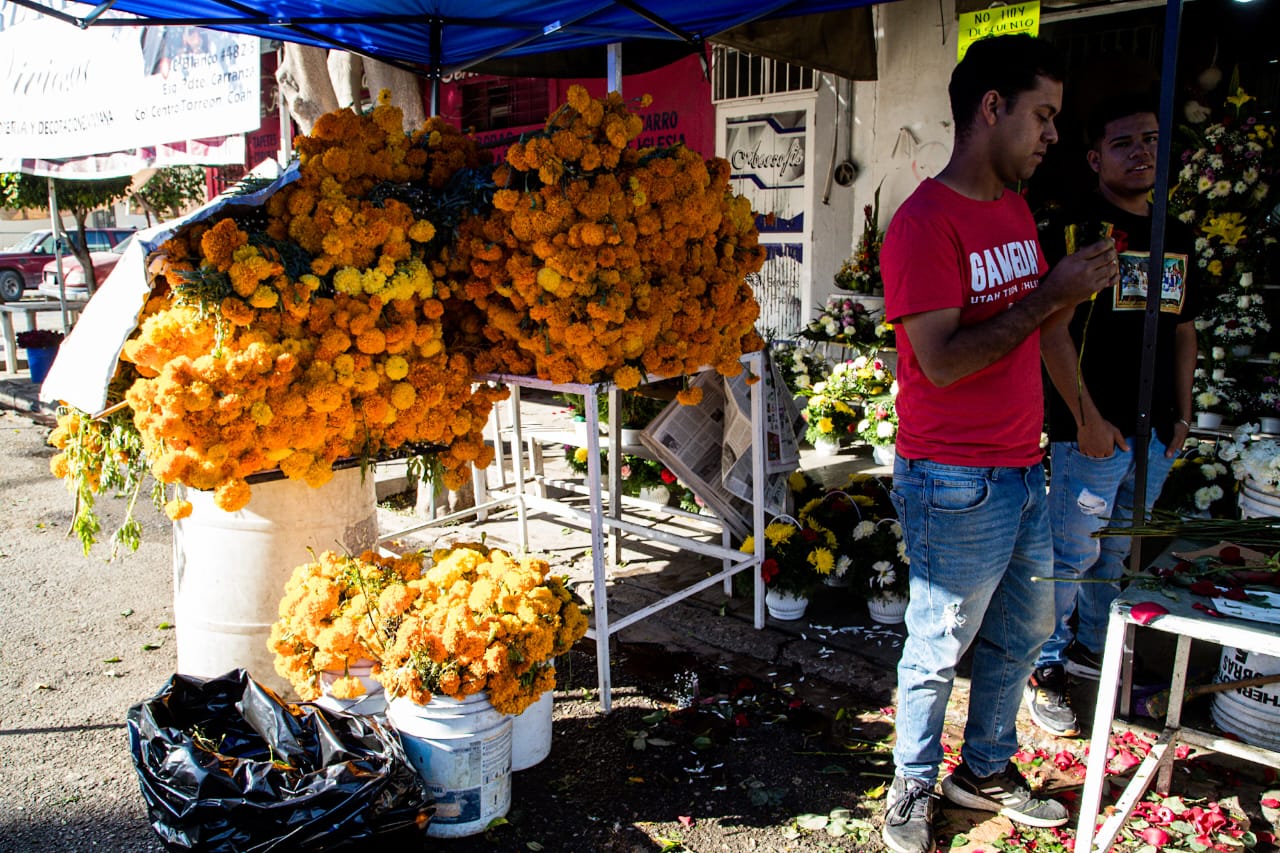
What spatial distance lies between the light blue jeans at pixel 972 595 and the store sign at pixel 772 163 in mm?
5424

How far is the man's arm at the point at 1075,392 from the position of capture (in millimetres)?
2789

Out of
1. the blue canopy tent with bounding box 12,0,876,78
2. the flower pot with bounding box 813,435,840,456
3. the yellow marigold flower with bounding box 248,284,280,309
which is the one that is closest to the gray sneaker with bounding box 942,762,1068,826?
the yellow marigold flower with bounding box 248,284,280,309

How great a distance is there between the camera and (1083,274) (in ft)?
7.45

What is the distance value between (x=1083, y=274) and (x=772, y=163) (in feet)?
19.1

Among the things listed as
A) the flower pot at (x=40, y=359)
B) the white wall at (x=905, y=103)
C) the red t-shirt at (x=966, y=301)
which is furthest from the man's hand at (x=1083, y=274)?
the flower pot at (x=40, y=359)

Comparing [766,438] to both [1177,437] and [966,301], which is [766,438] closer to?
[1177,437]

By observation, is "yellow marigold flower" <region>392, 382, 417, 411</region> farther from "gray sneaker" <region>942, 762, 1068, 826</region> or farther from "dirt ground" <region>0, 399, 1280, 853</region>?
"gray sneaker" <region>942, 762, 1068, 826</region>

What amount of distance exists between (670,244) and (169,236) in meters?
1.64

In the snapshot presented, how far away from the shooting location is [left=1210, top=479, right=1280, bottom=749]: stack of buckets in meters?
2.98

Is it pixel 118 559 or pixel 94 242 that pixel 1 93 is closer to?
pixel 118 559

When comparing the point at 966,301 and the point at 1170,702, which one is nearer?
the point at 966,301

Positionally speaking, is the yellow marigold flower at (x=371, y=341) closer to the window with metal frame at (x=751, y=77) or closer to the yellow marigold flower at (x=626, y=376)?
the yellow marigold flower at (x=626, y=376)

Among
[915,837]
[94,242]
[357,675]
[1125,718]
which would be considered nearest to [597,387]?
[357,675]

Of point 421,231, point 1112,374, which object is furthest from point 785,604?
point 421,231
